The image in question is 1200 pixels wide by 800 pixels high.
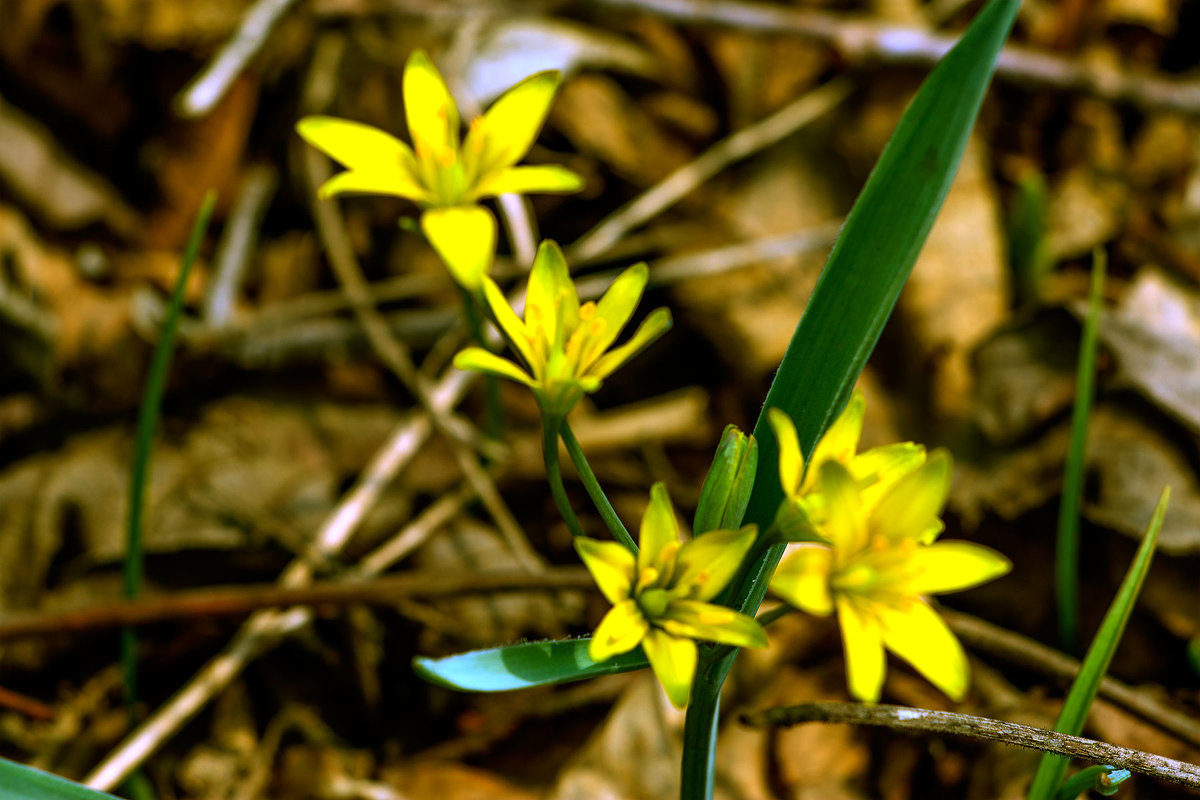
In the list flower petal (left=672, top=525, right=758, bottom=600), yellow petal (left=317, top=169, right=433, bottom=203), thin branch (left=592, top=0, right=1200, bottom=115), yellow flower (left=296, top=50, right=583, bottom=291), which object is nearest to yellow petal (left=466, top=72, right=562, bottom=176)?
yellow flower (left=296, top=50, right=583, bottom=291)

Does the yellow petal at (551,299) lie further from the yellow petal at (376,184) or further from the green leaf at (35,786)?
the green leaf at (35,786)

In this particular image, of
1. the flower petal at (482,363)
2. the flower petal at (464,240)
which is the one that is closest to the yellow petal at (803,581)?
the flower petal at (482,363)

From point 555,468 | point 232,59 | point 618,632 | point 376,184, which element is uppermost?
point 232,59

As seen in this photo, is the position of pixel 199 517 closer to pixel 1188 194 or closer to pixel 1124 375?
pixel 1124 375

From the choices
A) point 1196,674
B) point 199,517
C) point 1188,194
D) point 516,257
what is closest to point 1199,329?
point 1188,194

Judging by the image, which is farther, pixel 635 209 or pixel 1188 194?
pixel 1188 194

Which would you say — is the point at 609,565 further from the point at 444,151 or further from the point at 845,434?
the point at 444,151

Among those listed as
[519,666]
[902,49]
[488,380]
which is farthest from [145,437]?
[902,49]
